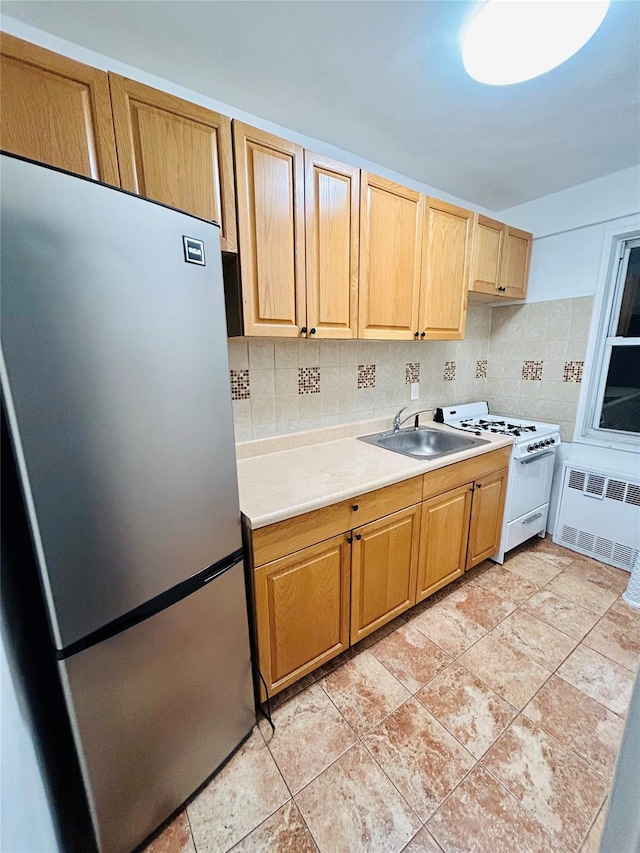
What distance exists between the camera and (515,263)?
2385 mm

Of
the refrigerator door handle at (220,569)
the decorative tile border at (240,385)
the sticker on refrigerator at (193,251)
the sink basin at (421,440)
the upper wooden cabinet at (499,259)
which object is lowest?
the refrigerator door handle at (220,569)

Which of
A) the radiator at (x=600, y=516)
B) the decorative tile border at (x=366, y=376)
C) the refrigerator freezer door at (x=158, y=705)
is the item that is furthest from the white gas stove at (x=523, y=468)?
the refrigerator freezer door at (x=158, y=705)

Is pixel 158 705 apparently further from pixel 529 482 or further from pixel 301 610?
pixel 529 482

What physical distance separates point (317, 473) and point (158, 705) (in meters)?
0.92

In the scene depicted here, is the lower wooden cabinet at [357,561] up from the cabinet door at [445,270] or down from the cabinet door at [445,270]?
down

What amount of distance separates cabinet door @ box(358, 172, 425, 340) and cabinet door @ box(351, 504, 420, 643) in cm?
94

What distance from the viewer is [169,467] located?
2.82 ft

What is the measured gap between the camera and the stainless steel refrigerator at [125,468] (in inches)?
25.7

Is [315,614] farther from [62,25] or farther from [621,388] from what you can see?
[621,388]

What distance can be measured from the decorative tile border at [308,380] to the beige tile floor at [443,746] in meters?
1.35

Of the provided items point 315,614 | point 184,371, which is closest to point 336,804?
point 315,614

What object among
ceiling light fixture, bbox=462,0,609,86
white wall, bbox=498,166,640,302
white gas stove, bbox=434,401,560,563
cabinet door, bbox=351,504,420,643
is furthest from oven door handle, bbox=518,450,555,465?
ceiling light fixture, bbox=462,0,609,86

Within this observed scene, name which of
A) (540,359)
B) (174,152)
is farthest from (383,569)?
(540,359)

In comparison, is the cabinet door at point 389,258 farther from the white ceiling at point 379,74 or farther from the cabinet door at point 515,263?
the cabinet door at point 515,263
